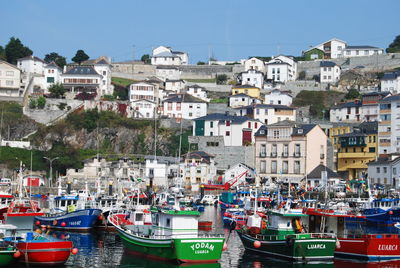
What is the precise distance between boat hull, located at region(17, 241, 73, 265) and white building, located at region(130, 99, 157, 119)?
65111 millimetres

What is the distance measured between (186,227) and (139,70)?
88.5 m

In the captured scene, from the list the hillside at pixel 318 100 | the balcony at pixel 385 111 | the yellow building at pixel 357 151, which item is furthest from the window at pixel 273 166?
the hillside at pixel 318 100

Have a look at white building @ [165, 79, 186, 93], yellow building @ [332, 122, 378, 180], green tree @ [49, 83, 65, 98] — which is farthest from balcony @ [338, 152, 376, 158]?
green tree @ [49, 83, 65, 98]

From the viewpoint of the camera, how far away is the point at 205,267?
3178cm

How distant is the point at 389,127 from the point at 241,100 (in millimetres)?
26435

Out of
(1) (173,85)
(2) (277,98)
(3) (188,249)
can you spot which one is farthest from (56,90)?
(3) (188,249)

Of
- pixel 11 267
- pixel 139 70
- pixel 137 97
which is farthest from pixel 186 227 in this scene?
pixel 139 70

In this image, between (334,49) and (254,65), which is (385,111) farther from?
→ (334,49)

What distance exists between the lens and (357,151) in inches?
3258

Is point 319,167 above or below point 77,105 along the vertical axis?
below

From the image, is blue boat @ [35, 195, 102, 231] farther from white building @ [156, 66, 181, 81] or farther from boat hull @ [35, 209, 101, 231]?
white building @ [156, 66, 181, 81]

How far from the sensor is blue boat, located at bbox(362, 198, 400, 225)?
180ft

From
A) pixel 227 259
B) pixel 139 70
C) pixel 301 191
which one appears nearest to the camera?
pixel 227 259

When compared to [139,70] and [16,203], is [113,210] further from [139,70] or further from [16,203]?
[139,70]
